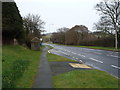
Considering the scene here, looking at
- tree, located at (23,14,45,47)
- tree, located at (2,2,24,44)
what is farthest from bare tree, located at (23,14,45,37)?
tree, located at (2,2,24,44)

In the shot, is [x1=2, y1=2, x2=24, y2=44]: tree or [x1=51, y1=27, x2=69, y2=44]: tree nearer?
[x1=2, y1=2, x2=24, y2=44]: tree

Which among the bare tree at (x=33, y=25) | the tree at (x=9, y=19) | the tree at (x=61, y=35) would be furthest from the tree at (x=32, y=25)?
the tree at (x=61, y=35)

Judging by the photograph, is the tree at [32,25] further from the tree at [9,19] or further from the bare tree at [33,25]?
the tree at [9,19]

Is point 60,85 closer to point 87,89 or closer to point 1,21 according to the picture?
point 87,89

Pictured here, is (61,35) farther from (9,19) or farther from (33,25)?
(9,19)

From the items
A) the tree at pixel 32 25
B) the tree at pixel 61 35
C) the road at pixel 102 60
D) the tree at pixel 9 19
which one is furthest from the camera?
the tree at pixel 61 35

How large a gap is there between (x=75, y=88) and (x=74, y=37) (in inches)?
2328

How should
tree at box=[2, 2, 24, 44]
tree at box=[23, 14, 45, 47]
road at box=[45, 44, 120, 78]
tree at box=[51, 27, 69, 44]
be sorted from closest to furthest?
road at box=[45, 44, 120, 78] → tree at box=[2, 2, 24, 44] → tree at box=[23, 14, 45, 47] → tree at box=[51, 27, 69, 44]

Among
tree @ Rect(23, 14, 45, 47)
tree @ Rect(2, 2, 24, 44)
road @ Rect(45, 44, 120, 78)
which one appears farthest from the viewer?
tree @ Rect(23, 14, 45, 47)

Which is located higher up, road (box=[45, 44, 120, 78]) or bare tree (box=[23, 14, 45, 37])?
bare tree (box=[23, 14, 45, 37])

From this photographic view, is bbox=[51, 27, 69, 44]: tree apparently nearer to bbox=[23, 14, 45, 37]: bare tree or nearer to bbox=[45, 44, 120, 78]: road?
bbox=[23, 14, 45, 37]: bare tree

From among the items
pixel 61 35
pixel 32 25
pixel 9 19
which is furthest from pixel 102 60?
pixel 61 35

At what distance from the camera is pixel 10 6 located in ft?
61.3

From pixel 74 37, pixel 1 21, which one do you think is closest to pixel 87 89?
pixel 1 21
